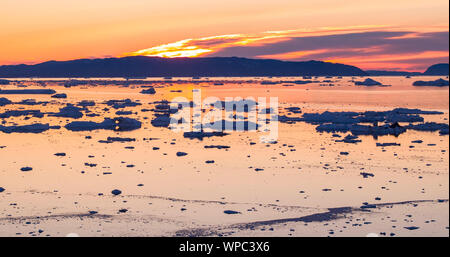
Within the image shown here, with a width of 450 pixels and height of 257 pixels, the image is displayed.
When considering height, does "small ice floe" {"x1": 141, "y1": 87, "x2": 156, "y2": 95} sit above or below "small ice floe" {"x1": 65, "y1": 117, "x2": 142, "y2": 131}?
above

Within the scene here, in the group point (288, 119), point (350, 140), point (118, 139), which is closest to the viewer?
point (350, 140)

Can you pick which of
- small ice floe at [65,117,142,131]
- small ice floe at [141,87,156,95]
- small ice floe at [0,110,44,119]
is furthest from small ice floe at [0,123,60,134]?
small ice floe at [141,87,156,95]

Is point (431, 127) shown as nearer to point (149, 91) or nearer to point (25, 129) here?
point (25, 129)

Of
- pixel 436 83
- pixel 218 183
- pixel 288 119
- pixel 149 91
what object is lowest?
pixel 218 183

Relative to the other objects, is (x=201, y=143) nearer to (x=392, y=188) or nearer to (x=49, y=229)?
(x=392, y=188)

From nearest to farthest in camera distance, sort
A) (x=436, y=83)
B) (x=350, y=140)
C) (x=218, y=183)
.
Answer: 1. (x=218, y=183)
2. (x=350, y=140)
3. (x=436, y=83)

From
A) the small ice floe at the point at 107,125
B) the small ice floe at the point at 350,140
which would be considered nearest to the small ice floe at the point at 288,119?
the small ice floe at the point at 350,140

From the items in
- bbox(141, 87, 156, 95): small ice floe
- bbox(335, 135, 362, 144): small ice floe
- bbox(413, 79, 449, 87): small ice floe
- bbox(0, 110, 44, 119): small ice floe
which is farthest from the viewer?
bbox(413, 79, 449, 87): small ice floe

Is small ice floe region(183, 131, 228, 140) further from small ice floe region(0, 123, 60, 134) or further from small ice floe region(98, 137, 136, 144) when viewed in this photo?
small ice floe region(0, 123, 60, 134)

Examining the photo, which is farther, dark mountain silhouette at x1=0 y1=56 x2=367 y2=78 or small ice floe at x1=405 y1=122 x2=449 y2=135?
dark mountain silhouette at x1=0 y1=56 x2=367 y2=78

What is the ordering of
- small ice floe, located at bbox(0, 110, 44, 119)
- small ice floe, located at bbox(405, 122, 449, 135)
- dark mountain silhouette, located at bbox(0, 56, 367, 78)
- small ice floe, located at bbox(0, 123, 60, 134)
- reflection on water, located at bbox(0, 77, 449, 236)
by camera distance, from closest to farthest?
reflection on water, located at bbox(0, 77, 449, 236) < small ice floe, located at bbox(405, 122, 449, 135) < small ice floe, located at bbox(0, 123, 60, 134) < small ice floe, located at bbox(0, 110, 44, 119) < dark mountain silhouette, located at bbox(0, 56, 367, 78)

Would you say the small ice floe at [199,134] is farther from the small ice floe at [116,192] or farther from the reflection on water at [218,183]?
the small ice floe at [116,192]

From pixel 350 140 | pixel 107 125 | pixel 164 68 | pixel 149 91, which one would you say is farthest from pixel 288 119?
pixel 164 68

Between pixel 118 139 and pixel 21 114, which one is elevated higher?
pixel 21 114
